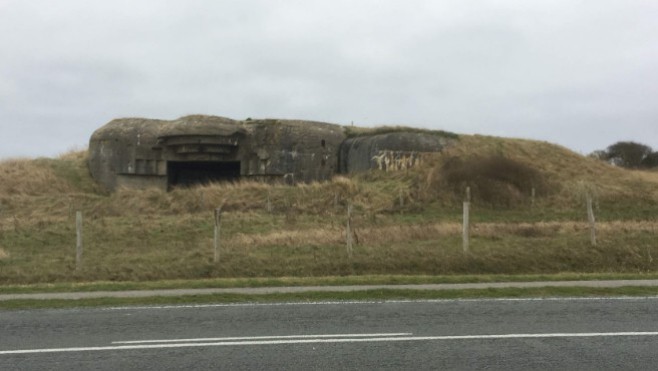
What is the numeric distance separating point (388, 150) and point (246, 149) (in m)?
8.87

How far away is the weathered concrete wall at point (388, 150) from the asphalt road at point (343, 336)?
24.5 meters

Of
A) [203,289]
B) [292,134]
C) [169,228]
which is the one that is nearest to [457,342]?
[203,289]

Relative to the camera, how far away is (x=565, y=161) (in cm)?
3700

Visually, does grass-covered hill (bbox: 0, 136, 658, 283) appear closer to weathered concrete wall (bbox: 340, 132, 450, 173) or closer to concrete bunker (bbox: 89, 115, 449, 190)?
weathered concrete wall (bbox: 340, 132, 450, 173)

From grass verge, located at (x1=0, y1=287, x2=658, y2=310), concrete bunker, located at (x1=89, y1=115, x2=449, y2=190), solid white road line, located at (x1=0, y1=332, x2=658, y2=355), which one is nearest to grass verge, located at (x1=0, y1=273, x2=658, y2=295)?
grass verge, located at (x1=0, y1=287, x2=658, y2=310)

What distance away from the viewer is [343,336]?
25.0 feet

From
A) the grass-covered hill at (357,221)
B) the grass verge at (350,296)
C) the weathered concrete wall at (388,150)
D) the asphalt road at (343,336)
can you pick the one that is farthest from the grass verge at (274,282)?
the weathered concrete wall at (388,150)

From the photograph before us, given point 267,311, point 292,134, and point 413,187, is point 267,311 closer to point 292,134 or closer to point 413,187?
point 413,187

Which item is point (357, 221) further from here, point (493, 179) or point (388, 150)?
point (388, 150)

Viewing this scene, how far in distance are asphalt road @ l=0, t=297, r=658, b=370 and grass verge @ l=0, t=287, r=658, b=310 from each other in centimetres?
62

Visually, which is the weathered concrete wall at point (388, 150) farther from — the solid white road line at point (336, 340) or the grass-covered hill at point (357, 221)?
the solid white road line at point (336, 340)

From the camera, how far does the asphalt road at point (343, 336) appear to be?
636 centimetres

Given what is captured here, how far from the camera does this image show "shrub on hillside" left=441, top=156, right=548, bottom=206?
3078 centimetres

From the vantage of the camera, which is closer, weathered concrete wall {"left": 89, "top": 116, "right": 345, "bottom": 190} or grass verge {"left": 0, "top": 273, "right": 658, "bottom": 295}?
grass verge {"left": 0, "top": 273, "right": 658, "bottom": 295}
